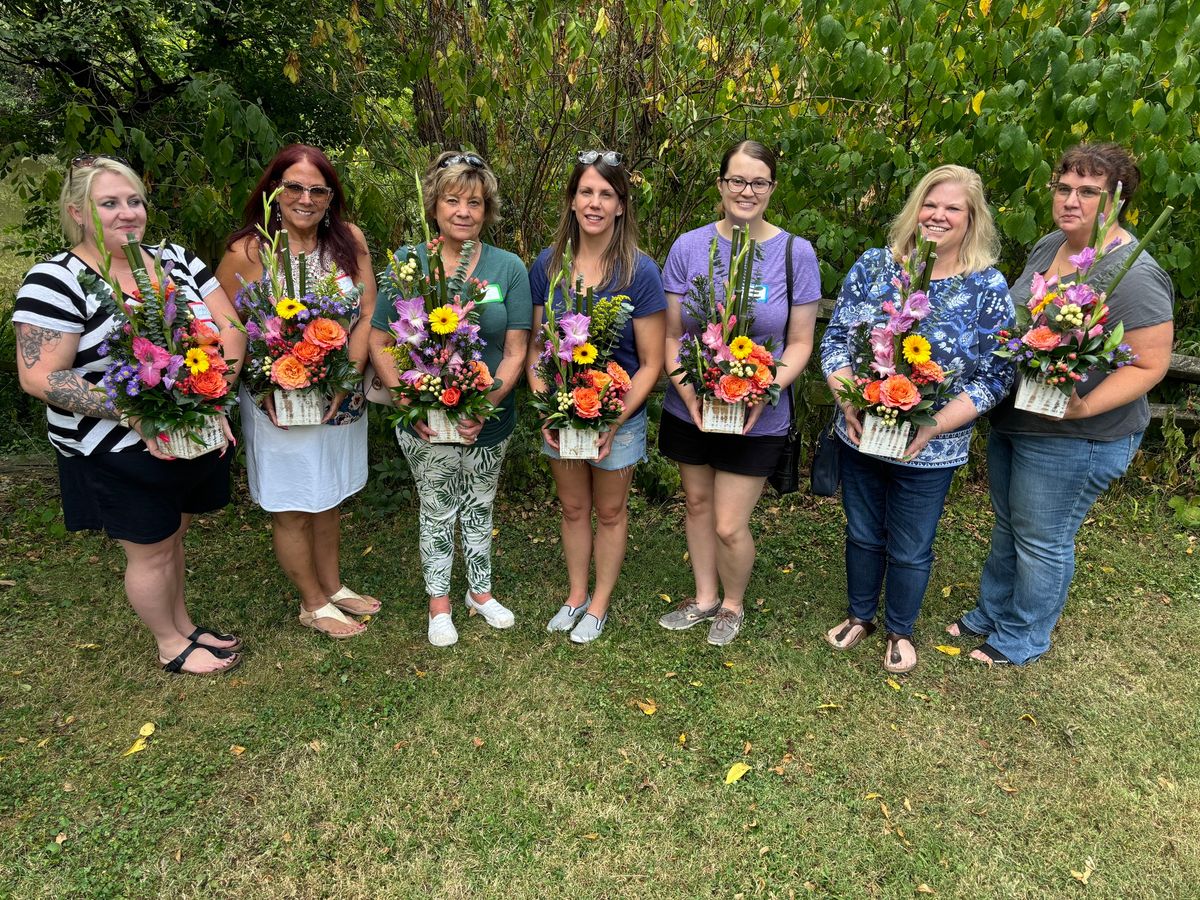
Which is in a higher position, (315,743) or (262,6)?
(262,6)

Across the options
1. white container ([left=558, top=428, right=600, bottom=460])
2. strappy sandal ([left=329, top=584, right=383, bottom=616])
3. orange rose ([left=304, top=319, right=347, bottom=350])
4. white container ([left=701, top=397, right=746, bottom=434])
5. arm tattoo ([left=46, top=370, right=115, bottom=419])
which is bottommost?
strappy sandal ([left=329, top=584, right=383, bottom=616])

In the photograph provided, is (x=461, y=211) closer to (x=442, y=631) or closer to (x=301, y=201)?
(x=301, y=201)

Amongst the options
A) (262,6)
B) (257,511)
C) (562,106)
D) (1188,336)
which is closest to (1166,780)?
(1188,336)

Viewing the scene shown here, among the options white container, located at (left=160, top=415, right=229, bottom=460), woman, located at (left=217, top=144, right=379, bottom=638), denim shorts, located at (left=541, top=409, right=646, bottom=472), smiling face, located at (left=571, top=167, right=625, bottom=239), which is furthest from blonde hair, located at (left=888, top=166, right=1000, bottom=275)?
white container, located at (left=160, top=415, right=229, bottom=460)

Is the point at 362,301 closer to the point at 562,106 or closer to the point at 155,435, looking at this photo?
the point at 155,435

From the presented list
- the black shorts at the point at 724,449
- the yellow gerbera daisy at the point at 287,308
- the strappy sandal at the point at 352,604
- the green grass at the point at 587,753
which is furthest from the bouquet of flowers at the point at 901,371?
the strappy sandal at the point at 352,604

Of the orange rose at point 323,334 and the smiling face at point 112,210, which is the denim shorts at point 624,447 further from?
the smiling face at point 112,210

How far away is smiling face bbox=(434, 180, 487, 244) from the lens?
2.88m

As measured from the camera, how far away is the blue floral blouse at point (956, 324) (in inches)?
110

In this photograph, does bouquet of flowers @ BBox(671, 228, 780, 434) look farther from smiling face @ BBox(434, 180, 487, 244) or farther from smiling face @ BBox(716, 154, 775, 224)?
smiling face @ BBox(434, 180, 487, 244)

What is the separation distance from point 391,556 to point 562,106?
266 centimetres

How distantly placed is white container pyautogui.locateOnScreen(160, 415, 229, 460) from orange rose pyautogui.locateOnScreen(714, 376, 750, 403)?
5.98 ft

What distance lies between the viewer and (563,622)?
11.9 ft

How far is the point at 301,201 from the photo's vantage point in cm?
286
